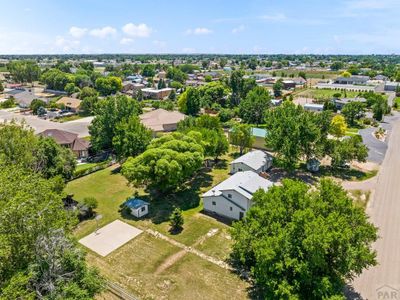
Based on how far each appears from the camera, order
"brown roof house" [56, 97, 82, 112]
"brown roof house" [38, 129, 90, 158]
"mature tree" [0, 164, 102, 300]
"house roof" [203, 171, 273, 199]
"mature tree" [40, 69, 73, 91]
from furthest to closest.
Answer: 1. "mature tree" [40, 69, 73, 91]
2. "brown roof house" [56, 97, 82, 112]
3. "brown roof house" [38, 129, 90, 158]
4. "house roof" [203, 171, 273, 199]
5. "mature tree" [0, 164, 102, 300]

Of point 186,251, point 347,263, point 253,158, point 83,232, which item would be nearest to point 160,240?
point 186,251

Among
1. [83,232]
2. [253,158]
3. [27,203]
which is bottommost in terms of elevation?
[83,232]

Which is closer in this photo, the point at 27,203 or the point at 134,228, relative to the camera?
the point at 27,203

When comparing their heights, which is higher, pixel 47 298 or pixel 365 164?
pixel 47 298

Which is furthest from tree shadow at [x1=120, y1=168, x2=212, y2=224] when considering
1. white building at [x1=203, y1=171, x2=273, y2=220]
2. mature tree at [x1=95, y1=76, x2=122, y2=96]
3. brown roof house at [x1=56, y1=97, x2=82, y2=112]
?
mature tree at [x1=95, y1=76, x2=122, y2=96]

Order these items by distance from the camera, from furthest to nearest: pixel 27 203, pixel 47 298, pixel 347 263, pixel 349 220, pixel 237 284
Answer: pixel 237 284 → pixel 349 220 → pixel 347 263 → pixel 27 203 → pixel 47 298

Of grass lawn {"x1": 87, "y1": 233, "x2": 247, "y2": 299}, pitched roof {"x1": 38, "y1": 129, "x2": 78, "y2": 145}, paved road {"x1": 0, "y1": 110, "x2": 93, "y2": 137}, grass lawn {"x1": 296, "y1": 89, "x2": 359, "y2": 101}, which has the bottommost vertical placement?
grass lawn {"x1": 87, "y1": 233, "x2": 247, "y2": 299}

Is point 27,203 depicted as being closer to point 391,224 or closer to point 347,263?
point 347,263

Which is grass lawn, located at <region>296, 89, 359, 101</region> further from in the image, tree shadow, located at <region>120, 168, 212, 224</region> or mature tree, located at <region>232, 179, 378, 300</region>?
mature tree, located at <region>232, 179, 378, 300</region>
